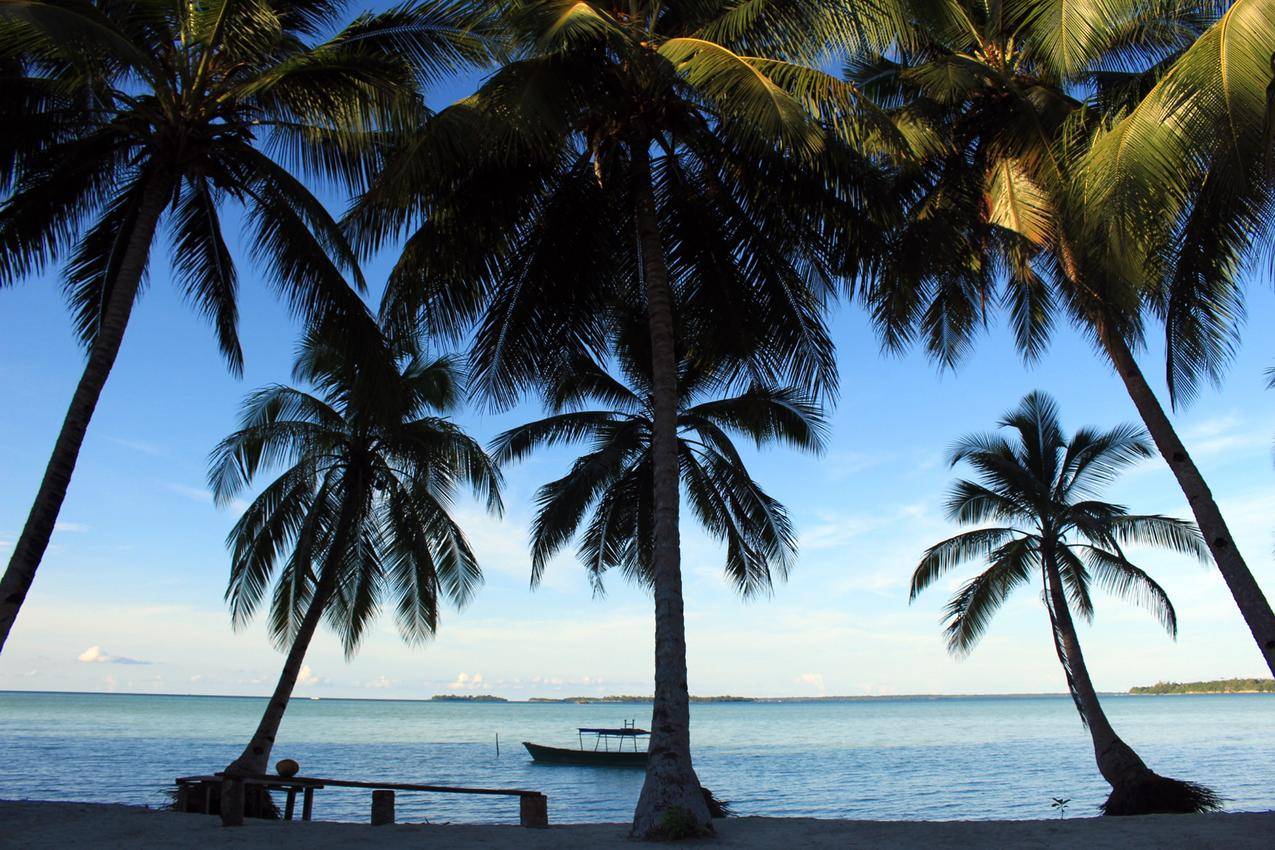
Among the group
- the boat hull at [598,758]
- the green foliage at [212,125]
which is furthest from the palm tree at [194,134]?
the boat hull at [598,758]

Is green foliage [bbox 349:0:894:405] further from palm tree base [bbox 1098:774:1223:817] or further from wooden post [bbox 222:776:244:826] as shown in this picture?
palm tree base [bbox 1098:774:1223:817]

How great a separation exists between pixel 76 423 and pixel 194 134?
351cm

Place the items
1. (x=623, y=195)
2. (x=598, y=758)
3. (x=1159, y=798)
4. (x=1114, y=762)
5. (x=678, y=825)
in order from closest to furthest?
(x=678, y=825) < (x=623, y=195) < (x=1159, y=798) < (x=1114, y=762) < (x=598, y=758)

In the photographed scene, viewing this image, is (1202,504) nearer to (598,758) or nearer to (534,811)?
(534,811)

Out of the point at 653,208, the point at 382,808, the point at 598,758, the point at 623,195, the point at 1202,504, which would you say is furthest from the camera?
the point at 598,758

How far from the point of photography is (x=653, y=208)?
37.3 ft

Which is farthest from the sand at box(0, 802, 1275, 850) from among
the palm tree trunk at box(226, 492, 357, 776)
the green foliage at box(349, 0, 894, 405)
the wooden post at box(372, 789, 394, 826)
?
the green foliage at box(349, 0, 894, 405)

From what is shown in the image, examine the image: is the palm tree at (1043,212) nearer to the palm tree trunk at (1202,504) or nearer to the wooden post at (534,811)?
the palm tree trunk at (1202,504)

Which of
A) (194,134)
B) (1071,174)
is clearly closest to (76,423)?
(194,134)

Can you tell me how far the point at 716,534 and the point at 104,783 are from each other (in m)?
28.0

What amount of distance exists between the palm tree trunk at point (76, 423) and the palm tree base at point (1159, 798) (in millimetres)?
17192

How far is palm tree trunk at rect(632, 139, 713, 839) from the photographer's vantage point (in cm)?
896

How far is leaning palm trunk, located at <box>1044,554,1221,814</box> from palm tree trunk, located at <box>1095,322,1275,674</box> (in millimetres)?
7288

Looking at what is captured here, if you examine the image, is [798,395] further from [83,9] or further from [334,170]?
[83,9]
